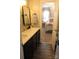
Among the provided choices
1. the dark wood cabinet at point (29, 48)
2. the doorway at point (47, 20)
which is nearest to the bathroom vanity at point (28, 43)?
the dark wood cabinet at point (29, 48)

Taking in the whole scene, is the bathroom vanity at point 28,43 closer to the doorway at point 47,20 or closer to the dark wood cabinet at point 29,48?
the dark wood cabinet at point 29,48

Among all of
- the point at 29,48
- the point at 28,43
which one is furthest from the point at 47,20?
the point at 28,43

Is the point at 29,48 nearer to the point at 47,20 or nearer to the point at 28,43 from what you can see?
the point at 28,43

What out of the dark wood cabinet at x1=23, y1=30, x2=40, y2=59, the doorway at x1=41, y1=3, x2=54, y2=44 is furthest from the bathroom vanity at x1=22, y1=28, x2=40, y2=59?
the doorway at x1=41, y1=3, x2=54, y2=44

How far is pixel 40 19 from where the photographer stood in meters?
7.67

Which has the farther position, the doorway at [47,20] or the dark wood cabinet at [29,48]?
the doorway at [47,20]

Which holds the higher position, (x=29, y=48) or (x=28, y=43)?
(x=28, y=43)

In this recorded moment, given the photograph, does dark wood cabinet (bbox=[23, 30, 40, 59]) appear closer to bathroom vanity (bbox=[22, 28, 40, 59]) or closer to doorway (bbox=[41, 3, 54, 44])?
bathroom vanity (bbox=[22, 28, 40, 59])

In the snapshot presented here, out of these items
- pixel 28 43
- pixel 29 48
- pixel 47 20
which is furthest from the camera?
pixel 47 20

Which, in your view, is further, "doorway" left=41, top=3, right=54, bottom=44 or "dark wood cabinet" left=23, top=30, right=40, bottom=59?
"doorway" left=41, top=3, right=54, bottom=44

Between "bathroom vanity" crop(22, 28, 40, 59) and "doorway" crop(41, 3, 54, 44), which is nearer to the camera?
"bathroom vanity" crop(22, 28, 40, 59)

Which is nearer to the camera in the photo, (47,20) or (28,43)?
(28,43)
